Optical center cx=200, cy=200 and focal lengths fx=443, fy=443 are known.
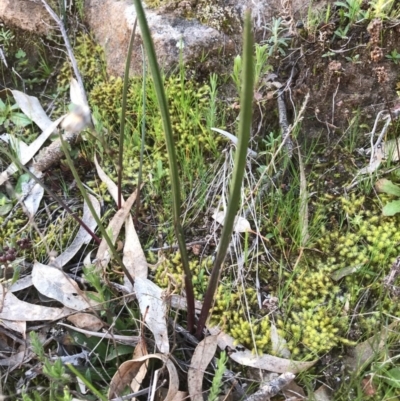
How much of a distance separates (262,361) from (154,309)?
30 centimetres

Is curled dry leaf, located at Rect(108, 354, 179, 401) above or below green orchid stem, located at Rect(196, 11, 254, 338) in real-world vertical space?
below

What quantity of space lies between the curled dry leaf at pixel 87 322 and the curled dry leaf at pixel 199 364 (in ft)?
0.86

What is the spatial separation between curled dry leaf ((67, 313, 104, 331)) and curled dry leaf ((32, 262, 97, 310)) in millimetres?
25

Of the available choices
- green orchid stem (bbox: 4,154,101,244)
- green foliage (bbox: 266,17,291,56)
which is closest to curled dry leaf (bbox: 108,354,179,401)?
green orchid stem (bbox: 4,154,101,244)

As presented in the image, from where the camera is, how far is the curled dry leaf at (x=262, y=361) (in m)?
1.10

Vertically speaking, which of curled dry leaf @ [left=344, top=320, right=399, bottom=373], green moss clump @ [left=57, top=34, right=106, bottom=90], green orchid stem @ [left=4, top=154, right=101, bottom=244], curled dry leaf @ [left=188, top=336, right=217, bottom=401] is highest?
green moss clump @ [left=57, top=34, right=106, bottom=90]

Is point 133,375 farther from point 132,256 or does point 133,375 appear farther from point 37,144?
point 37,144

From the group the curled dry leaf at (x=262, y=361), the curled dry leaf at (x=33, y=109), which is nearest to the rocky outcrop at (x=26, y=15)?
the curled dry leaf at (x=33, y=109)

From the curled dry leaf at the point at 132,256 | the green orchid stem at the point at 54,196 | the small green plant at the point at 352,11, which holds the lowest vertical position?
the curled dry leaf at the point at 132,256

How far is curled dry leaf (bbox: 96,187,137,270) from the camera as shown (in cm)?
128

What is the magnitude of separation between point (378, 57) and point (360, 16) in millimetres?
331

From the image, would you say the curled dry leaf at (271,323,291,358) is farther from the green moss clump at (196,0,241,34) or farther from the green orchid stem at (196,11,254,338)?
the green moss clump at (196,0,241,34)

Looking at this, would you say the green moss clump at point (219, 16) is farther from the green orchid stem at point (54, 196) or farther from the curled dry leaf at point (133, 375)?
the curled dry leaf at point (133, 375)

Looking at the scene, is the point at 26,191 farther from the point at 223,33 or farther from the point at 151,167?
the point at 223,33
